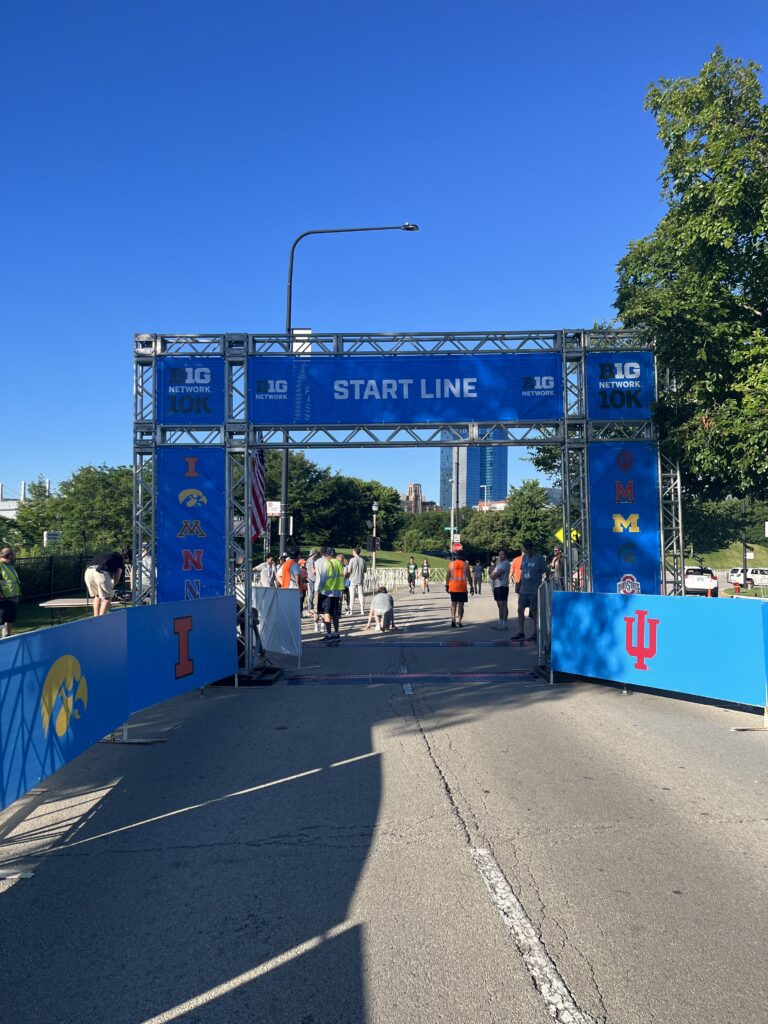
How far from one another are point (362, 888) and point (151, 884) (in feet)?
4.00

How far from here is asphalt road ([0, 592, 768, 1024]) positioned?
11.1 ft

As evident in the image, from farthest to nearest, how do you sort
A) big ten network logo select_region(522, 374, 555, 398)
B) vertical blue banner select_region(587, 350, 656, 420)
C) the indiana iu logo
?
vertical blue banner select_region(587, 350, 656, 420), big ten network logo select_region(522, 374, 555, 398), the indiana iu logo

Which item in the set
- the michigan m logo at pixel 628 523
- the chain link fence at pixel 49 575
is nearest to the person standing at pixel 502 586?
the michigan m logo at pixel 628 523

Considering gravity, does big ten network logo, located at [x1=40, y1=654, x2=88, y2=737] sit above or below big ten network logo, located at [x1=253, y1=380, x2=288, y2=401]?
below

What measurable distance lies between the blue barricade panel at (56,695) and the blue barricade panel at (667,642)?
648 centimetres

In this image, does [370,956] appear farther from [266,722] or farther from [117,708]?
[266,722]

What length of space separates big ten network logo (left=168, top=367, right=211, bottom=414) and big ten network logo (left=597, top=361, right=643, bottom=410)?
7.11 metres

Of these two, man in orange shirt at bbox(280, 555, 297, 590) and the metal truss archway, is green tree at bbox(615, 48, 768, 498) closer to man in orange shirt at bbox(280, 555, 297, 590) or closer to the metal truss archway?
the metal truss archway

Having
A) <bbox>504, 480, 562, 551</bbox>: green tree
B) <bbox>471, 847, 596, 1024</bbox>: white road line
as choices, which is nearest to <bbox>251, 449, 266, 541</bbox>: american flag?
<bbox>471, 847, 596, 1024</bbox>: white road line

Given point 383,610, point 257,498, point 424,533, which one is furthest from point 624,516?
point 424,533

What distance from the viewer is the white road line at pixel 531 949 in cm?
324

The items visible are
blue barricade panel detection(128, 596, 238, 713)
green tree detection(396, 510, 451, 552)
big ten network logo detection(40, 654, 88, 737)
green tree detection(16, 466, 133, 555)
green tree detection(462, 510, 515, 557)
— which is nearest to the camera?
big ten network logo detection(40, 654, 88, 737)

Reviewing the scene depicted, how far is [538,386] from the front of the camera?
14781 mm

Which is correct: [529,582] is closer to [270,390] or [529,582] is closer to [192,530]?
[270,390]
